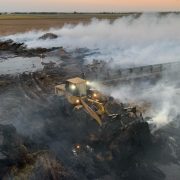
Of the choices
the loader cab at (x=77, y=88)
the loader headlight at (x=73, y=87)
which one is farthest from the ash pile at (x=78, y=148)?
the loader headlight at (x=73, y=87)

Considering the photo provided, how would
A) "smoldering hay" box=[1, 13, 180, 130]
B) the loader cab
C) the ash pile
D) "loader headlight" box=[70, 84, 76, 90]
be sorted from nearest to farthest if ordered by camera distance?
1. the ash pile
2. the loader cab
3. "loader headlight" box=[70, 84, 76, 90]
4. "smoldering hay" box=[1, 13, 180, 130]

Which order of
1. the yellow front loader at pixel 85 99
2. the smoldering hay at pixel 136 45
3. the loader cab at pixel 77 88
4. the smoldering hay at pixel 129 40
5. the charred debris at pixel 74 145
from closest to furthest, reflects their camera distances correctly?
1. the charred debris at pixel 74 145
2. the yellow front loader at pixel 85 99
3. the loader cab at pixel 77 88
4. the smoldering hay at pixel 136 45
5. the smoldering hay at pixel 129 40

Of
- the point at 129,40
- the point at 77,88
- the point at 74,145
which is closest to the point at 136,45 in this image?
the point at 129,40

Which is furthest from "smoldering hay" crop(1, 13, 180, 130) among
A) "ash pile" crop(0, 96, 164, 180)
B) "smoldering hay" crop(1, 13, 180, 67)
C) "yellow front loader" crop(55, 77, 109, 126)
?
"yellow front loader" crop(55, 77, 109, 126)

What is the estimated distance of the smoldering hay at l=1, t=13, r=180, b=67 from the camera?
67.3m

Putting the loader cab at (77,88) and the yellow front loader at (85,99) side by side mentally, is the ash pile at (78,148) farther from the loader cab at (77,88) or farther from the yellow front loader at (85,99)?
the loader cab at (77,88)

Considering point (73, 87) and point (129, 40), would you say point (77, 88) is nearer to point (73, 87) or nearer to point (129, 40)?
point (73, 87)

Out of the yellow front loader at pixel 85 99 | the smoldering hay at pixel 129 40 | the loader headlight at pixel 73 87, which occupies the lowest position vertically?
the smoldering hay at pixel 129 40

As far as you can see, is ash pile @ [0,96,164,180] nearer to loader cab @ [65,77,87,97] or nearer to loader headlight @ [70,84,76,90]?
loader cab @ [65,77,87,97]

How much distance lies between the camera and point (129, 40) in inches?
3723

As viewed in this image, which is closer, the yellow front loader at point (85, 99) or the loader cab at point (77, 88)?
the yellow front loader at point (85, 99)

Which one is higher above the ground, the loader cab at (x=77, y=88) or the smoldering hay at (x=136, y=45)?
the loader cab at (x=77, y=88)

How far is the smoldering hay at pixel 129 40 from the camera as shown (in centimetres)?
6735

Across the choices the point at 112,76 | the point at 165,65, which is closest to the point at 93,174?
the point at 112,76
